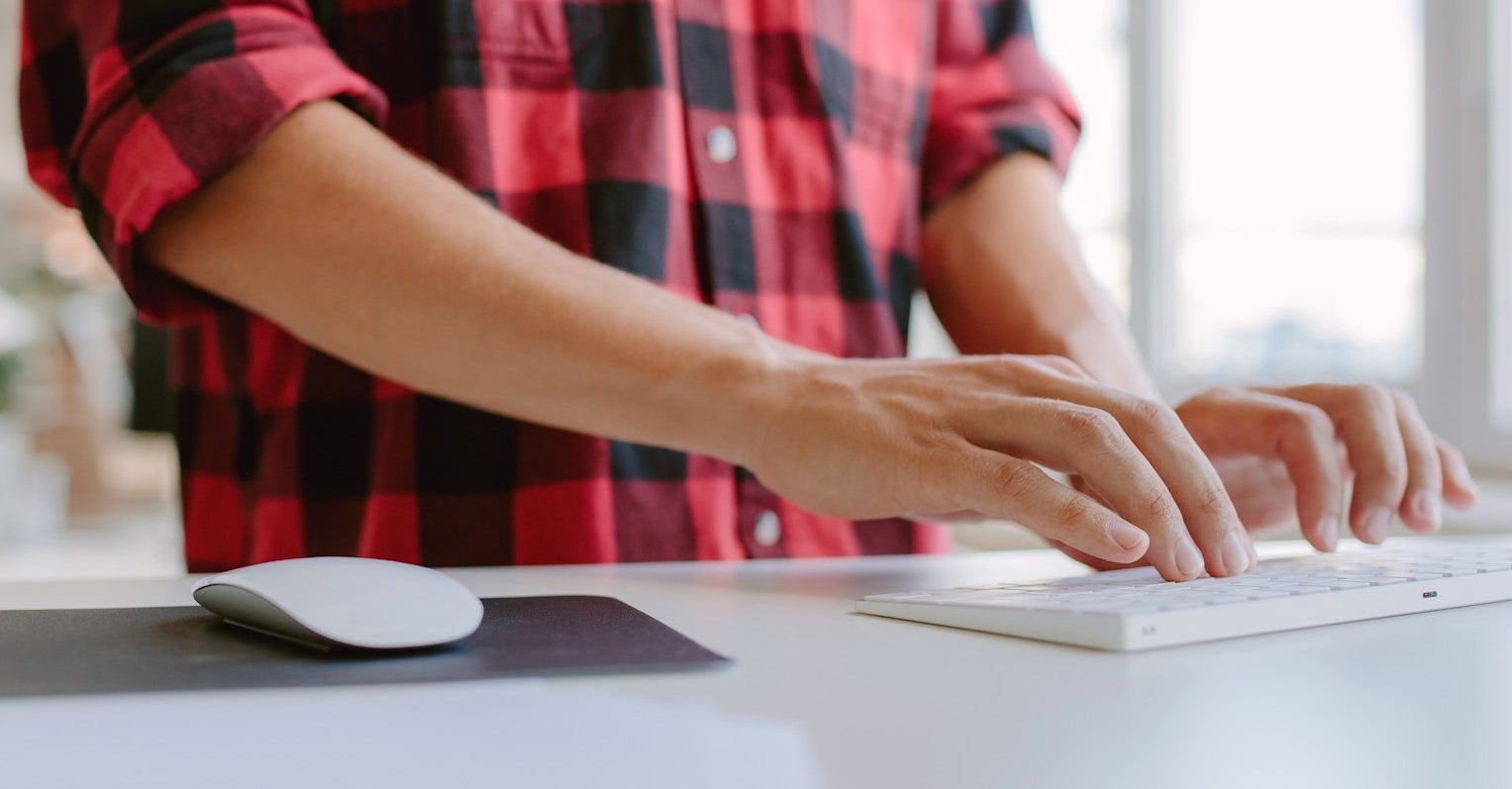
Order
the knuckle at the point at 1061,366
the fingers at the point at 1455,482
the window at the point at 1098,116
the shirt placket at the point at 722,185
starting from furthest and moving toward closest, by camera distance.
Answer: the window at the point at 1098,116 < the shirt placket at the point at 722,185 < the fingers at the point at 1455,482 < the knuckle at the point at 1061,366

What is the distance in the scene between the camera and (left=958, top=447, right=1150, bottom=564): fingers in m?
0.52

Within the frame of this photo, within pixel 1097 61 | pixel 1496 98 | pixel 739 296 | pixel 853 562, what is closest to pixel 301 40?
pixel 739 296

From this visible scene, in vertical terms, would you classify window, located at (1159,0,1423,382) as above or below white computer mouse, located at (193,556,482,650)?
above

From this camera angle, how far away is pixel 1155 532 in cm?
53

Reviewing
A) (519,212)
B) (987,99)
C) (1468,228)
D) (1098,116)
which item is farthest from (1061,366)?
(1098,116)

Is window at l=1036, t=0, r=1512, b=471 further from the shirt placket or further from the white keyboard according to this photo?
the white keyboard

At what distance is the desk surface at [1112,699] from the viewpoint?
0.28m

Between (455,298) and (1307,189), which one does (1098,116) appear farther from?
(455,298)

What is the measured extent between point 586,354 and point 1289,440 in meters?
0.39

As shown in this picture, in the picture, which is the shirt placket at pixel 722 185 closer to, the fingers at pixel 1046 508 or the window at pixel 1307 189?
the fingers at pixel 1046 508

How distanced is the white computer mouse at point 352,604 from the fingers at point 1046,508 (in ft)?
0.82

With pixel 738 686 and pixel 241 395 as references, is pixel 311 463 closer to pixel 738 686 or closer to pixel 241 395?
pixel 241 395

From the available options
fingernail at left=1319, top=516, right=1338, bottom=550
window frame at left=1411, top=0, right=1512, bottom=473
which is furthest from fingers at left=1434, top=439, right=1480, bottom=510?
window frame at left=1411, top=0, right=1512, bottom=473

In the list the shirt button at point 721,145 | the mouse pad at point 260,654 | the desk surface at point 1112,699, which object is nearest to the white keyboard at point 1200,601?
the desk surface at point 1112,699
